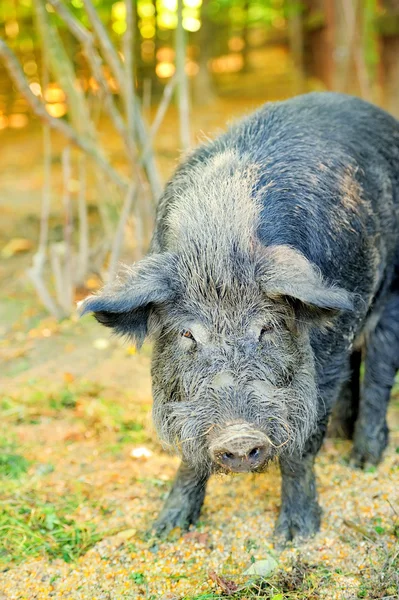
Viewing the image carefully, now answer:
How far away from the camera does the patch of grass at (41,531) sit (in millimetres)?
4066

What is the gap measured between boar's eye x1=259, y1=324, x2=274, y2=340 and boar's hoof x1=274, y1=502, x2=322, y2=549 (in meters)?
1.26

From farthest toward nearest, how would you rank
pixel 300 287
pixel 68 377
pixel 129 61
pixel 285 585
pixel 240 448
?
pixel 129 61, pixel 68 377, pixel 285 585, pixel 300 287, pixel 240 448

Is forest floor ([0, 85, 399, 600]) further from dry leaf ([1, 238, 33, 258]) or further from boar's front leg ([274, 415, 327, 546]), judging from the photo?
dry leaf ([1, 238, 33, 258])

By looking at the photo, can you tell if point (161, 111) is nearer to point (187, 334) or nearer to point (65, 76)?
point (65, 76)

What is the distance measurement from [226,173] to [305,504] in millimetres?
1897

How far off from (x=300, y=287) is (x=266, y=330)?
1.03 ft

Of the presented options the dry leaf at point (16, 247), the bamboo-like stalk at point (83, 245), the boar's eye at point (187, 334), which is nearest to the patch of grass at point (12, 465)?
the boar's eye at point (187, 334)

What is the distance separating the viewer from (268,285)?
11.2 ft

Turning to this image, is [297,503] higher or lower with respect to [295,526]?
higher

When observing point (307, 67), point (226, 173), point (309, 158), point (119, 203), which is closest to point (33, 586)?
point (226, 173)

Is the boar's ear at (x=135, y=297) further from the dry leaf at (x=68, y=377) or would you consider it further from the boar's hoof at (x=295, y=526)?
the dry leaf at (x=68, y=377)

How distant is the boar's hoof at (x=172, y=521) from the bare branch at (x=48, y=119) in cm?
342

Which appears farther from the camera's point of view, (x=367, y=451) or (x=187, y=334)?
(x=367, y=451)

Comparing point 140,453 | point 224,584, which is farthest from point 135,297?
point 140,453
